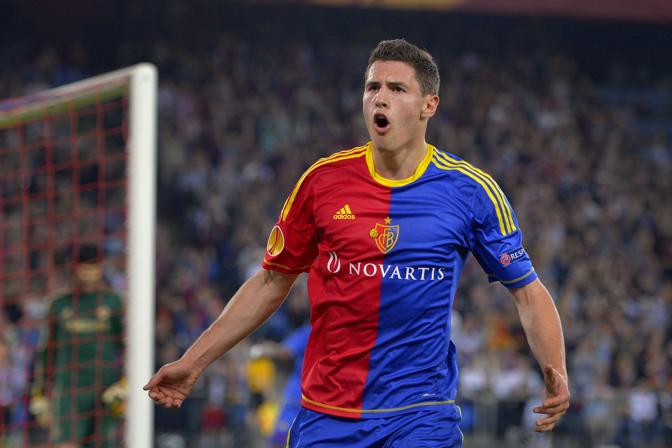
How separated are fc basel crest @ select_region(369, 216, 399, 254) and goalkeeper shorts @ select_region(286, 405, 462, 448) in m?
0.65

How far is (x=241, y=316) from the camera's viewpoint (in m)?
4.48

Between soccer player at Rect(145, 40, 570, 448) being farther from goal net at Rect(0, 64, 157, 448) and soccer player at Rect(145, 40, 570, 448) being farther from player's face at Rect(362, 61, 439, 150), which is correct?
goal net at Rect(0, 64, 157, 448)

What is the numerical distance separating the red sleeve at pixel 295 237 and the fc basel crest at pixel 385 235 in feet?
1.02

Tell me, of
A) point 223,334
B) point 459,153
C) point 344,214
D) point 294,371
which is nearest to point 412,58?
point 344,214

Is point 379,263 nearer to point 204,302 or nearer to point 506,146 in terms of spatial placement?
point 204,302

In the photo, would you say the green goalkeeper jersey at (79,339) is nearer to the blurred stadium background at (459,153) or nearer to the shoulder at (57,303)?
the shoulder at (57,303)

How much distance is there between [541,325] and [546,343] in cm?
7

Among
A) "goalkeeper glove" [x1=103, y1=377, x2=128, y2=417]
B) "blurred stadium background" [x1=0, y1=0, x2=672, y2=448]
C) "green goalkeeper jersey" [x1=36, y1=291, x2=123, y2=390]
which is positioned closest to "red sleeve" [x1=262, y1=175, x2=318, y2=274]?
"goalkeeper glove" [x1=103, y1=377, x2=128, y2=417]

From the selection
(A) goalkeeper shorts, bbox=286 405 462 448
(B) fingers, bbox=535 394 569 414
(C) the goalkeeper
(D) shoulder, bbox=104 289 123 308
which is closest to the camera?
(B) fingers, bbox=535 394 569 414

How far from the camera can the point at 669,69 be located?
1001 inches

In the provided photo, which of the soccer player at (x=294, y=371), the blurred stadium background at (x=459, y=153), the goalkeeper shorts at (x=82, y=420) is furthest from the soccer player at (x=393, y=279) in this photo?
the blurred stadium background at (x=459, y=153)

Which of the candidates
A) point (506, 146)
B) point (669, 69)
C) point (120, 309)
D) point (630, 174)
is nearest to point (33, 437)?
point (120, 309)

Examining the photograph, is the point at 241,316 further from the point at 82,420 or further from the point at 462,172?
the point at 82,420

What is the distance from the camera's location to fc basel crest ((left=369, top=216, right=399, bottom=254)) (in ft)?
13.9
